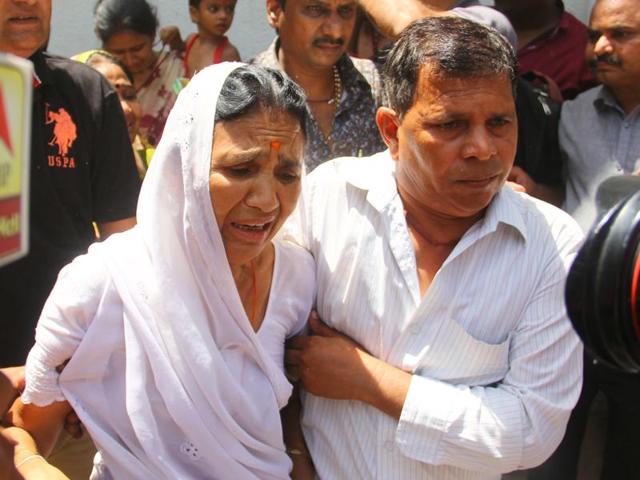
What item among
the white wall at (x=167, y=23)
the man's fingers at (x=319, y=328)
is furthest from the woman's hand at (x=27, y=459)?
the white wall at (x=167, y=23)

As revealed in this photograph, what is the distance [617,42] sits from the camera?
300 centimetres

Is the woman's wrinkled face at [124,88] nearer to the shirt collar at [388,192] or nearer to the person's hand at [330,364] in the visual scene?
the shirt collar at [388,192]

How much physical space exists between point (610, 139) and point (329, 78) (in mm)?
1046

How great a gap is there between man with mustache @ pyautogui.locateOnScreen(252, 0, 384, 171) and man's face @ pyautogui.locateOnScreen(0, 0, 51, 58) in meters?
0.93

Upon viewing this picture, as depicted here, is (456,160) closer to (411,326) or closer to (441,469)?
(411,326)

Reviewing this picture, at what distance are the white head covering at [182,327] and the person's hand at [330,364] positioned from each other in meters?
0.16

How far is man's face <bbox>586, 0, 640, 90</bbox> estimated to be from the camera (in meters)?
2.96

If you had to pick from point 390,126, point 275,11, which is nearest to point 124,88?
point 275,11

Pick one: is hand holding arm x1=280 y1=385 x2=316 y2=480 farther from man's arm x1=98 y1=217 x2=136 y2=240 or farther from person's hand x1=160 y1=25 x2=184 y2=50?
person's hand x1=160 y1=25 x2=184 y2=50

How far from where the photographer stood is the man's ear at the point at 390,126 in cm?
216

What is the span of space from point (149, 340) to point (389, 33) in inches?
67.2

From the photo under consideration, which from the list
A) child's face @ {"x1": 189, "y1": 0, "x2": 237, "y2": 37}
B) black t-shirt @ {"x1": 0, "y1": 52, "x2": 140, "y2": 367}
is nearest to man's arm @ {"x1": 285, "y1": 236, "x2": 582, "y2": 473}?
black t-shirt @ {"x1": 0, "y1": 52, "x2": 140, "y2": 367}

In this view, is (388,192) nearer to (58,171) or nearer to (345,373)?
(345,373)

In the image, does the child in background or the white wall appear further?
the white wall
